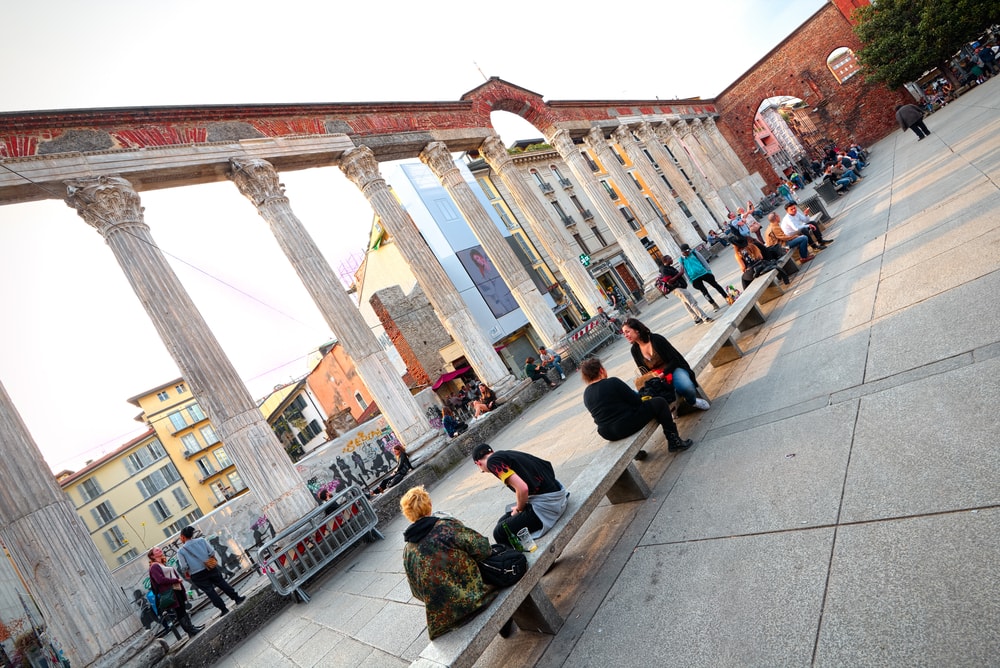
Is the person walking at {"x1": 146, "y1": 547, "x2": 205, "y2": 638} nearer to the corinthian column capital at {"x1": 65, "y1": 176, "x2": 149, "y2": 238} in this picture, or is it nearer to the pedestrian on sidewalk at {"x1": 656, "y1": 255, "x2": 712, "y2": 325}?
the corinthian column capital at {"x1": 65, "y1": 176, "x2": 149, "y2": 238}

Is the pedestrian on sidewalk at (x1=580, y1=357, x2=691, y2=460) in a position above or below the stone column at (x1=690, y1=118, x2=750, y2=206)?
below

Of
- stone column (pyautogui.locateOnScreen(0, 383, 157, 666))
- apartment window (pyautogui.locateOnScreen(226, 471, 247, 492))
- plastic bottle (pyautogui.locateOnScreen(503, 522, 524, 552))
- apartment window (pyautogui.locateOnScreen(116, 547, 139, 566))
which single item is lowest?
plastic bottle (pyautogui.locateOnScreen(503, 522, 524, 552))

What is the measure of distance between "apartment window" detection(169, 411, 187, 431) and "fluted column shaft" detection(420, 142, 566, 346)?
33.9 m

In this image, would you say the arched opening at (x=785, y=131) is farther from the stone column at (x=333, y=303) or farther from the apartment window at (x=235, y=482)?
the apartment window at (x=235, y=482)

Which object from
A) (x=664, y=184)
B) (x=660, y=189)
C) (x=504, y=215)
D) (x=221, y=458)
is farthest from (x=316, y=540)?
(x=221, y=458)

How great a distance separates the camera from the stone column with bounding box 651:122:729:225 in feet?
91.5

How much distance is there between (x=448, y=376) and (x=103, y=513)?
29580mm

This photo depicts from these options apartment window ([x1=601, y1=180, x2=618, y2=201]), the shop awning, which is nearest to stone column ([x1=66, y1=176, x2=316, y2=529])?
the shop awning

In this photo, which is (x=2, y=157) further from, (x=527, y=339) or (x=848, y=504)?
(x=527, y=339)

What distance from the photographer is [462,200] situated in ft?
49.0

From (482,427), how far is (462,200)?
7652 millimetres

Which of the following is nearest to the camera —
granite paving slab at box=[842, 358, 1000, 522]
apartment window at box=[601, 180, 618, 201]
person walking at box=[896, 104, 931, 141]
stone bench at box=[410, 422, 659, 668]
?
granite paving slab at box=[842, 358, 1000, 522]

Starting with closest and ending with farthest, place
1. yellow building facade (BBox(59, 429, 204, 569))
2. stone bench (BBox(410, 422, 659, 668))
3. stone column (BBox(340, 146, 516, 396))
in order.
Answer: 1. stone bench (BBox(410, 422, 659, 668))
2. stone column (BBox(340, 146, 516, 396))
3. yellow building facade (BBox(59, 429, 204, 569))

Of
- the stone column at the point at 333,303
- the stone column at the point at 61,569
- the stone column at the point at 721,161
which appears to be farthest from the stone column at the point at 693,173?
the stone column at the point at 61,569
